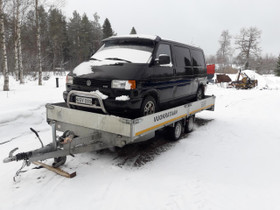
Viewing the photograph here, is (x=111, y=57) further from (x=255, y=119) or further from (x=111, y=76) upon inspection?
(x=255, y=119)

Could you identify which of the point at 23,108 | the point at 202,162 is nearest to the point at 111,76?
the point at 202,162

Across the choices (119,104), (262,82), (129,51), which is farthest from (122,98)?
(262,82)

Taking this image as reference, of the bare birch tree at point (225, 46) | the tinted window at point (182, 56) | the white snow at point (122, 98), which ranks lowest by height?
the white snow at point (122, 98)

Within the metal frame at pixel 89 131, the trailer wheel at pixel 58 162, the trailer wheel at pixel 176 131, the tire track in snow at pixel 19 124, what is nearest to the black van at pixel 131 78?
the metal frame at pixel 89 131

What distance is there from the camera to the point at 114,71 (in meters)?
3.98

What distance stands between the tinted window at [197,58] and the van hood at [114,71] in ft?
9.73

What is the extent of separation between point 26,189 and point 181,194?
8.11 ft

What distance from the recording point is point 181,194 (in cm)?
330

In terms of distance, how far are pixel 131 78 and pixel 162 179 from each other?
76.6 inches

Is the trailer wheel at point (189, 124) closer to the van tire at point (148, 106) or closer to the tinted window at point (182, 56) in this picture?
the tinted window at point (182, 56)

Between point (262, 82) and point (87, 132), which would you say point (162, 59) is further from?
point (262, 82)

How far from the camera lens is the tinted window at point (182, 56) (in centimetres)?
565

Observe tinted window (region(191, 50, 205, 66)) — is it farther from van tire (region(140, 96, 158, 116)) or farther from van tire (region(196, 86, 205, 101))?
van tire (region(140, 96, 158, 116))

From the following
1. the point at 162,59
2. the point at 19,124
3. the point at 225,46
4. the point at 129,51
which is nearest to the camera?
the point at 162,59
